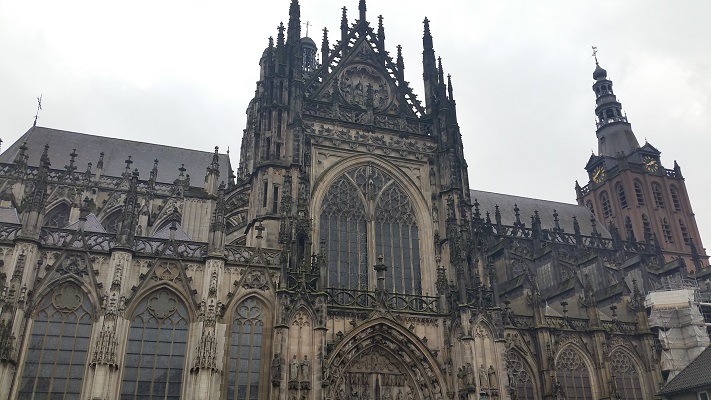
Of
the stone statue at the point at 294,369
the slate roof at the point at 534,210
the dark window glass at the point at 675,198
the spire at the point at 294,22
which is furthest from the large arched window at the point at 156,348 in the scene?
the dark window glass at the point at 675,198

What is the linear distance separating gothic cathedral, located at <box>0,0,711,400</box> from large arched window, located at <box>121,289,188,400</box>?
0.05 m

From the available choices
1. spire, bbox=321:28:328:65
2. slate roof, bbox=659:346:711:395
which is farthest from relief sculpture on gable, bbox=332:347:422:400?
spire, bbox=321:28:328:65

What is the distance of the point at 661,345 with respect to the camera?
94.4ft

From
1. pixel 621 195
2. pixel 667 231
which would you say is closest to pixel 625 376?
pixel 667 231

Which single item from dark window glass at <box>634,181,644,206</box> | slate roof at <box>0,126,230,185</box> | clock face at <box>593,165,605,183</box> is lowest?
slate roof at <box>0,126,230,185</box>

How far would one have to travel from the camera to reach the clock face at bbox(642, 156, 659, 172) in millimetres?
50219

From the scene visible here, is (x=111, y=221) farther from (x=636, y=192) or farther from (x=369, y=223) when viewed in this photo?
(x=636, y=192)

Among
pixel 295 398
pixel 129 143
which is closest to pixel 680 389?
pixel 295 398

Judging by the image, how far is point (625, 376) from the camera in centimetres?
2753

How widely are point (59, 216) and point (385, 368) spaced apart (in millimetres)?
18346

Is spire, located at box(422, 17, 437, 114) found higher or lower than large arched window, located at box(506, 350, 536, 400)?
higher

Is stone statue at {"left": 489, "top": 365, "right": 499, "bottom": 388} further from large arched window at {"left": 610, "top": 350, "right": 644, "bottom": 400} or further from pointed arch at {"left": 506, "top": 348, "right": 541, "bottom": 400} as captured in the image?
large arched window at {"left": 610, "top": 350, "right": 644, "bottom": 400}

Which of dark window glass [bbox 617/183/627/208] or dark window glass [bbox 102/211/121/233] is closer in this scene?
dark window glass [bbox 102/211/121/233]

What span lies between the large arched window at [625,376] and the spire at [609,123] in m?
27.8
